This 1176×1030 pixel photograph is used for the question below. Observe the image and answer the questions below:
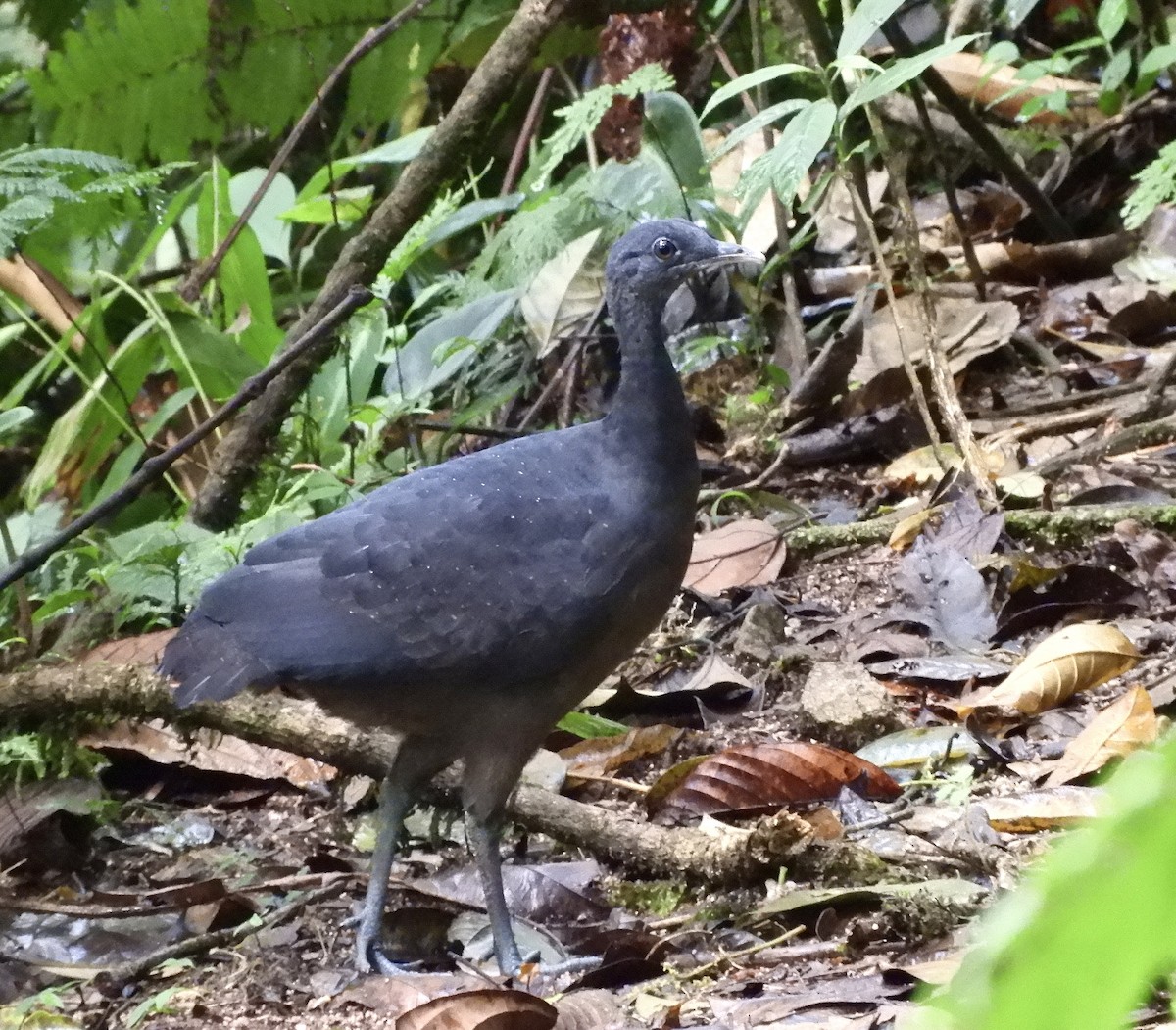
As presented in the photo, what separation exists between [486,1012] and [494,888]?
84 centimetres

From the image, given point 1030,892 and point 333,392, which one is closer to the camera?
point 1030,892

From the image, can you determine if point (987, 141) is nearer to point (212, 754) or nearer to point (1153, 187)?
point (1153, 187)

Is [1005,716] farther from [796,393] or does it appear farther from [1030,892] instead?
[1030,892]

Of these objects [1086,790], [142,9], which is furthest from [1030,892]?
[142,9]

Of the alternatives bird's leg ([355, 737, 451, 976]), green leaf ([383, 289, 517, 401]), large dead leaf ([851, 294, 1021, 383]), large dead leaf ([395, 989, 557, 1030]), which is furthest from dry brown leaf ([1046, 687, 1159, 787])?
green leaf ([383, 289, 517, 401])

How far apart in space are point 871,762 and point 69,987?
1.97m

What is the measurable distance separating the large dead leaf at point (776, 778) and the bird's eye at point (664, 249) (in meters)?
1.30

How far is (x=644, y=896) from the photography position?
3.26 metres

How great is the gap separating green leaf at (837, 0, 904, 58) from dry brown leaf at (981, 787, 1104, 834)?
2.07 m

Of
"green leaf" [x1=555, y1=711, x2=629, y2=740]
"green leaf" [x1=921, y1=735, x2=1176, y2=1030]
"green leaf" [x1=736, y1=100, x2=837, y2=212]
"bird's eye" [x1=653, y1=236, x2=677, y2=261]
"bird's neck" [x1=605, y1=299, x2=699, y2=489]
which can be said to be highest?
"green leaf" [x1=736, y1=100, x2=837, y2=212]

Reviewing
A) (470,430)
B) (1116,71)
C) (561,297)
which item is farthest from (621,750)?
(1116,71)

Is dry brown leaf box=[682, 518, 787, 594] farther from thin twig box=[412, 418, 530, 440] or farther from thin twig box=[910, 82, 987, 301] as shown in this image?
thin twig box=[910, 82, 987, 301]

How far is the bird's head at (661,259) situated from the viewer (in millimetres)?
3658

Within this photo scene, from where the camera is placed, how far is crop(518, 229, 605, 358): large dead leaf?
5852mm
